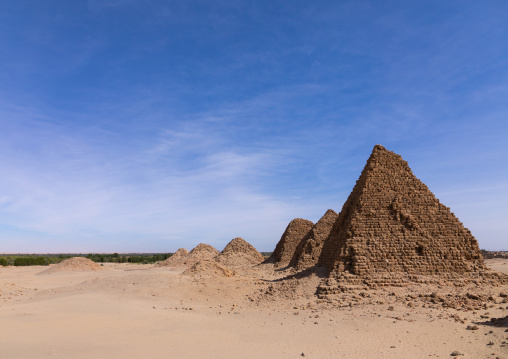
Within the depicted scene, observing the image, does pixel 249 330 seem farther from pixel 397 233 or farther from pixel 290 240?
pixel 290 240

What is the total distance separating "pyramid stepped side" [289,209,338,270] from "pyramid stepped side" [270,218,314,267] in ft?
18.7

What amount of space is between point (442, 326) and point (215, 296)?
12.0 m

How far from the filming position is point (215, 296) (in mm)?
19797

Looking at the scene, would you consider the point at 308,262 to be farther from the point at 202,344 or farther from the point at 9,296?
the point at 202,344

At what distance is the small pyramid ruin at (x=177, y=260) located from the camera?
49231 mm

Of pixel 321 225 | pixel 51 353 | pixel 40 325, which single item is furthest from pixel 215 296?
pixel 321 225

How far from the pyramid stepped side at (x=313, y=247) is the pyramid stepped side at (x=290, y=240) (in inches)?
225

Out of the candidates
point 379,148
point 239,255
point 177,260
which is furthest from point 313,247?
point 177,260

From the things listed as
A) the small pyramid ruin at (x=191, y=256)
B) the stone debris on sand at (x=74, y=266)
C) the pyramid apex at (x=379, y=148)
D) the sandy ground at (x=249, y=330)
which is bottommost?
the sandy ground at (x=249, y=330)

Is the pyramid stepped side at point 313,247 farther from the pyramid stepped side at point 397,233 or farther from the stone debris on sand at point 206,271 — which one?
the pyramid stepped side at point 397,233

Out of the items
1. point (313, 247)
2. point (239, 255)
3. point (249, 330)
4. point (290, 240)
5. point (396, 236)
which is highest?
point (290, 240)

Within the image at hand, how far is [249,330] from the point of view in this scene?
11344mm

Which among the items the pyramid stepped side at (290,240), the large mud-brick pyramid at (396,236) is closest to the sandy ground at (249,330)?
the large mud-brick pyramid at (396,236)

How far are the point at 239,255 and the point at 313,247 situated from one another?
66.2 ft
